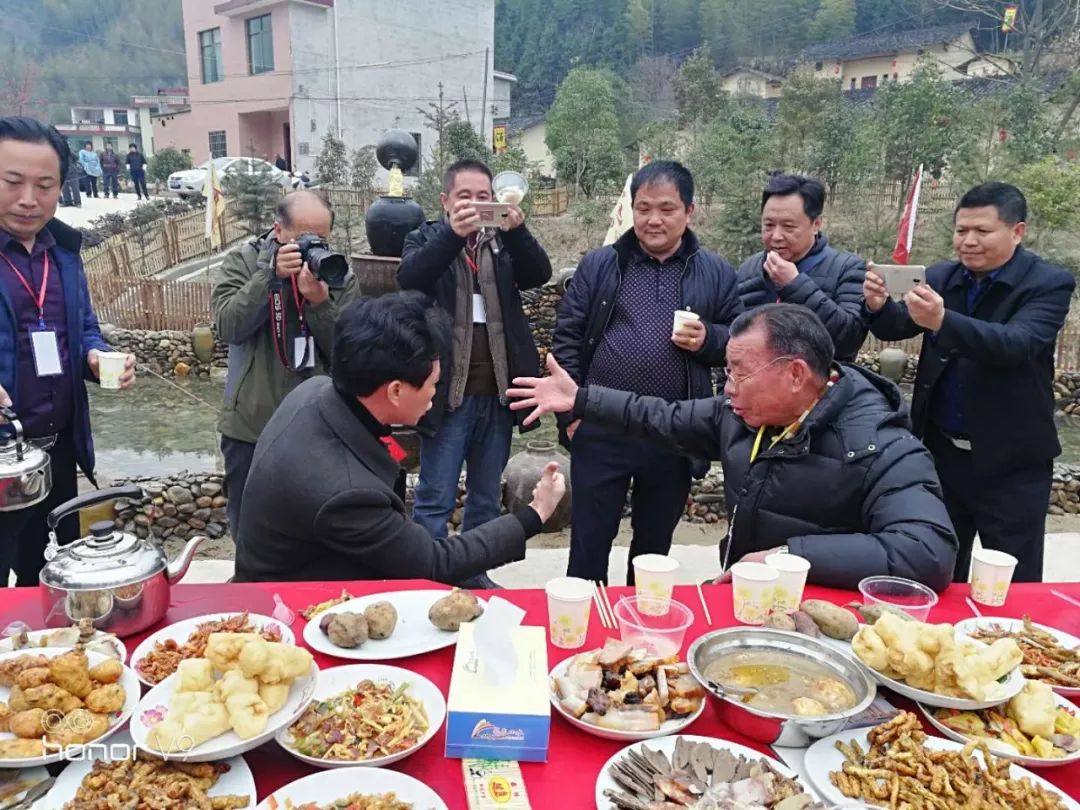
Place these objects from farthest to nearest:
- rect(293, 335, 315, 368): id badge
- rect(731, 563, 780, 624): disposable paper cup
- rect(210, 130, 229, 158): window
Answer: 1. rect(210, 130, 229, 158): window
2. rect(293, 335, 315, 368): id badge
3. rect(731, 563, 780, 624): disposable paper cup

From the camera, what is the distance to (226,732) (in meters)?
1.20

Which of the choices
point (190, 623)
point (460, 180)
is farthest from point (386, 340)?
point (460, 180)

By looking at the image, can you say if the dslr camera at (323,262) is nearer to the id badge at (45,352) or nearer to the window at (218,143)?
the id badge at (45,352)

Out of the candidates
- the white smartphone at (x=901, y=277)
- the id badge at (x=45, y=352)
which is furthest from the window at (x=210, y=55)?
the white smartphone at (x=901, y=277)

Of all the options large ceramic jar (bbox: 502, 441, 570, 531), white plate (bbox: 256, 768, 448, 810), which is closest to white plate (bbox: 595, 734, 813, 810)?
white plate (bbox: 256, 768, 448, 810)

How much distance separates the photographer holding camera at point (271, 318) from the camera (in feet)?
10.0

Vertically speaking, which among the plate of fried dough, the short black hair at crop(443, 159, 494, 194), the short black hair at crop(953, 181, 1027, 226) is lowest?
the plate of fried dough

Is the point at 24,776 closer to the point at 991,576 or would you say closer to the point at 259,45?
the point at 991,576

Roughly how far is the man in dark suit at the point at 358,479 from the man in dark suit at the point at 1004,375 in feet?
5.76

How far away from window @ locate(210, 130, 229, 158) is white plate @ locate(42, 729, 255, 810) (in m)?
27.4

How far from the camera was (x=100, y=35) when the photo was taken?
1946 inches

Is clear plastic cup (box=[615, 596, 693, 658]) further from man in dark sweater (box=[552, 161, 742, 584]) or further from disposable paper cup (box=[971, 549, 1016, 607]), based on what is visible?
man in dark sweater (box=[552, 161, 742, 584])

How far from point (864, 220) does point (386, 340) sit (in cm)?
1329

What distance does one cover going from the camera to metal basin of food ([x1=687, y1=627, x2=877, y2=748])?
1253 millimetres
